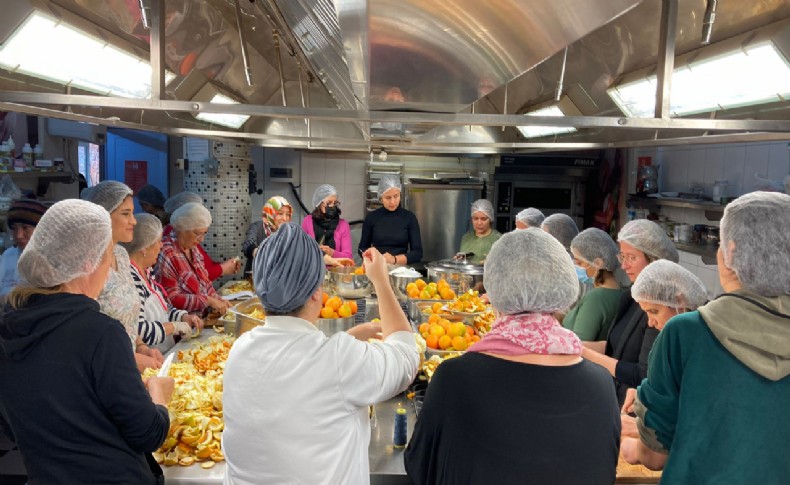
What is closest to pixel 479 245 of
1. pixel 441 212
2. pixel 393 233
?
pixel 393 233

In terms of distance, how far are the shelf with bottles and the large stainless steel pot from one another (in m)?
2.22

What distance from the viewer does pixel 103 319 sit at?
1.77 meters

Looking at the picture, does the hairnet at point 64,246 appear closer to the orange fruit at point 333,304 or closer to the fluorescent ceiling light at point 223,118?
the orange fruit at point 333,304

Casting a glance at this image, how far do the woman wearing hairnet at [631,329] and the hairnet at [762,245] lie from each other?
1.02m

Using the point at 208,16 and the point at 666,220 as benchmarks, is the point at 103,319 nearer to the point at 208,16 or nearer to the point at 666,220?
the point at 208,16

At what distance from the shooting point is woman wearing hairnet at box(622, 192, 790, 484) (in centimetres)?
151

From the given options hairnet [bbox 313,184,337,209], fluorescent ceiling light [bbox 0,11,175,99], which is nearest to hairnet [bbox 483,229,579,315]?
fluorescent ceiling light [bbox 0,11,175,99]

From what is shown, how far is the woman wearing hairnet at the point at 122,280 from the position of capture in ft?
8.56

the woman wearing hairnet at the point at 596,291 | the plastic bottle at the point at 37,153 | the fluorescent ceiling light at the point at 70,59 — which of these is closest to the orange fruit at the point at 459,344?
the woman wearing hairnet at the point at 596,291

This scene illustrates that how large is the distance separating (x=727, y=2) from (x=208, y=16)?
10.3ft

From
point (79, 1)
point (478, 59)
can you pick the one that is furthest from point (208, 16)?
point (478, 59)

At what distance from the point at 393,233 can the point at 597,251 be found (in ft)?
9.79

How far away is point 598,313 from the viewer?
308 cm

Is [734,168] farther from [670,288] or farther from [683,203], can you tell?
[670,288]
